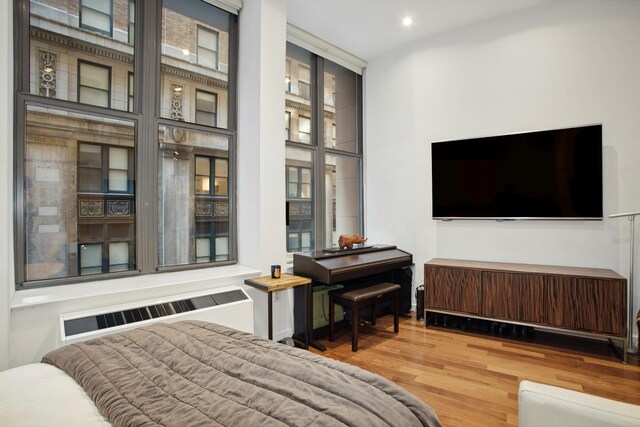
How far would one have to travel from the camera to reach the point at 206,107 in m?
3.29

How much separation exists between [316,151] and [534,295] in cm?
278

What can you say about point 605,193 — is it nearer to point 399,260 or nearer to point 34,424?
point 399,260

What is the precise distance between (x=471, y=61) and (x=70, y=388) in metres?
4.49

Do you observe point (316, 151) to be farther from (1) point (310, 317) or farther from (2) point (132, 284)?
(2) point (132, 284)

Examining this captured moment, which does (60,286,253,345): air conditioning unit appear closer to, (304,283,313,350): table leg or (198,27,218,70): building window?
(304,283,313,350): table leg

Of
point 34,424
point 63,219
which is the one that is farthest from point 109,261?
point 34,424

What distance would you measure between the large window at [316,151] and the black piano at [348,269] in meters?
0.70

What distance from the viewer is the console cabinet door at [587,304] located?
2830 mm

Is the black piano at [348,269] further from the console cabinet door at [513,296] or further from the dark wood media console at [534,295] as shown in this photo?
the console cabinet door at [513,296]

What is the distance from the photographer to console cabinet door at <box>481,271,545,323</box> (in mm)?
3145

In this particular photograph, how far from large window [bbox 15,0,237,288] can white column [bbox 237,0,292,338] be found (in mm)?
163

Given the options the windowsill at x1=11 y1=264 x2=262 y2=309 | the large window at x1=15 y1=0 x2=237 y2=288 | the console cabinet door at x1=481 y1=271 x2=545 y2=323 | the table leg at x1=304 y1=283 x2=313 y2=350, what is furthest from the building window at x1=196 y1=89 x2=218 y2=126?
the console cabinet door at x1=481 y1=271 x2=545 y2=323

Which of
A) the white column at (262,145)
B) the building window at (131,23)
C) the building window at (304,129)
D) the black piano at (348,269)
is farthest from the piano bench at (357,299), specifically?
the building window at (131,23)

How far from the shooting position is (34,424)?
0.95 metres
